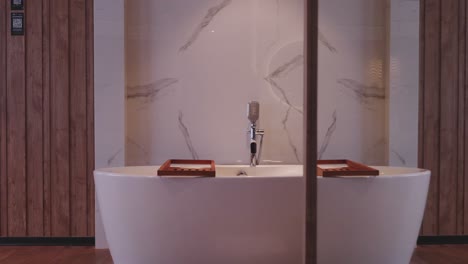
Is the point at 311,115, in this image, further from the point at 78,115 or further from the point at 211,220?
the point at 78,115

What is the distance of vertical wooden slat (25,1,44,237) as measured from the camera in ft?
7.38

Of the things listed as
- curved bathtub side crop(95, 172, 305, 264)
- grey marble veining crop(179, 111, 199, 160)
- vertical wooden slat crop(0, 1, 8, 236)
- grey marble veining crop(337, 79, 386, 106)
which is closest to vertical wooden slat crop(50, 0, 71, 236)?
vertical wooden slat crop(0, 1, 8, 236)

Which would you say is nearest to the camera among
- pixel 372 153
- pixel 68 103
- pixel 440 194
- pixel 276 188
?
pixel 440 194

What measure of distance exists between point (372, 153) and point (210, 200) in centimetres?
93

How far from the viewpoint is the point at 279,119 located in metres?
2.19

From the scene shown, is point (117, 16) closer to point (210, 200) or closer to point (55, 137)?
point (55, 137)

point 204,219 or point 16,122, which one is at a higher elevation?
point 16,122

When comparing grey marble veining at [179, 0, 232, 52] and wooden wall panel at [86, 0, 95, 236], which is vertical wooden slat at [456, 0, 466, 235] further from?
wooden wall panel at [86, 0, 95, 236]

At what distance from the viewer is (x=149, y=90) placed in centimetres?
219

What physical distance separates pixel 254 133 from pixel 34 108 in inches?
51.2

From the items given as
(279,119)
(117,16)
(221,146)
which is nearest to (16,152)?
(117,16)

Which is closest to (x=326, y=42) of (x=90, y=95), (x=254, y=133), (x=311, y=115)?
(x=311, y=115)

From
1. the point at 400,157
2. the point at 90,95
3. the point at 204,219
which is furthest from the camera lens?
the point at 90,95

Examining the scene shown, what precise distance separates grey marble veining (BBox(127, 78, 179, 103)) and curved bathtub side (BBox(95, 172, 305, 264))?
74 cm
